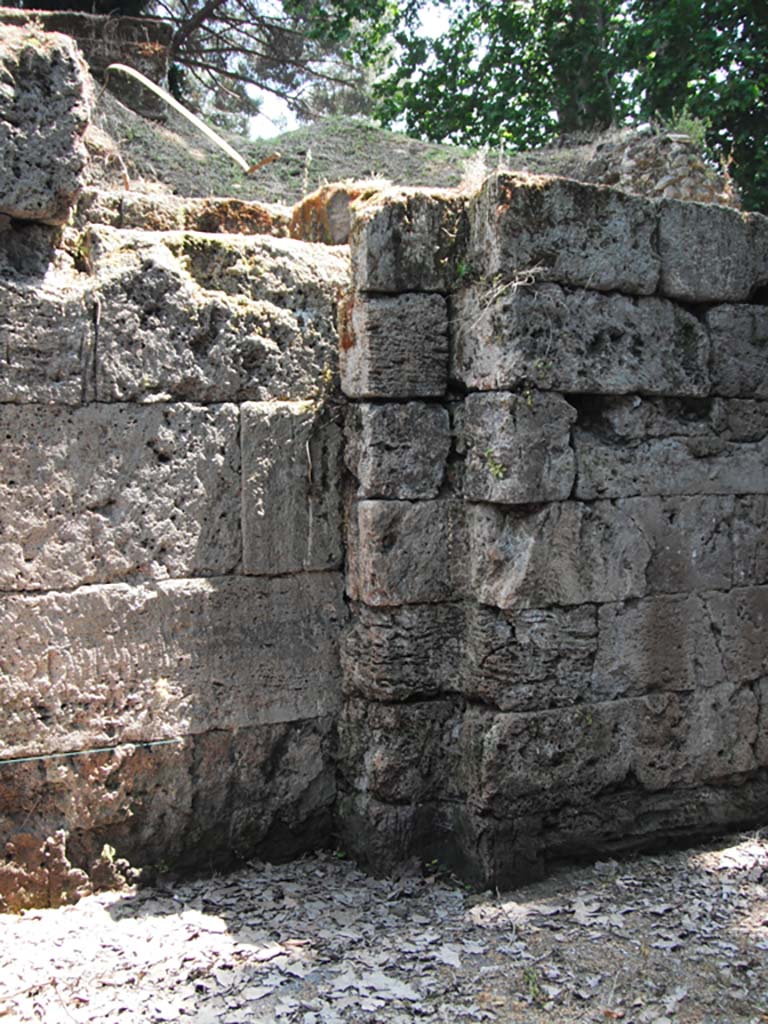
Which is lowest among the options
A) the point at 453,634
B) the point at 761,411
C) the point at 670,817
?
the point at 670,817

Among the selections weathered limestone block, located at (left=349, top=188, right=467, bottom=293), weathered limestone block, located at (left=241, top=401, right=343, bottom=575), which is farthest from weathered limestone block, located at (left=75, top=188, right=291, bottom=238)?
weathered limestone block, located at (left=241, top=401, right=343, bottom=575)

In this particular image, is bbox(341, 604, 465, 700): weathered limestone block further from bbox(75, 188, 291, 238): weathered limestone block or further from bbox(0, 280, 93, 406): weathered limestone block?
bbox(75, 188, 291, 238): weathered limestone block

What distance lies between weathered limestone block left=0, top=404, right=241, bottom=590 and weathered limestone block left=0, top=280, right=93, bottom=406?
77 mm

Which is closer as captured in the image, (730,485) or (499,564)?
(499,564)

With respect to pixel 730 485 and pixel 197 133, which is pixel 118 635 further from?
pixel 197 133

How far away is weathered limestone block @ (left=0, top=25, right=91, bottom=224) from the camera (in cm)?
346

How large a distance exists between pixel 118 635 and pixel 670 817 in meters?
2.53

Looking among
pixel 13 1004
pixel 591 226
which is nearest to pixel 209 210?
pixel 591 226

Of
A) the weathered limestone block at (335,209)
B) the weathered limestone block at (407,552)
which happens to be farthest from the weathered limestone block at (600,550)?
the weathered limestone block at (335,209)

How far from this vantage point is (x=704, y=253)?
13.6ft

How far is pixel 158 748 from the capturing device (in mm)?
3850

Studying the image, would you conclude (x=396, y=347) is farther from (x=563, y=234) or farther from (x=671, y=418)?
(x=671, y=418)

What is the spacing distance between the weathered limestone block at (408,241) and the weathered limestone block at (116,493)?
0.84m

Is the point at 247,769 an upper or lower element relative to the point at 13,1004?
upper
